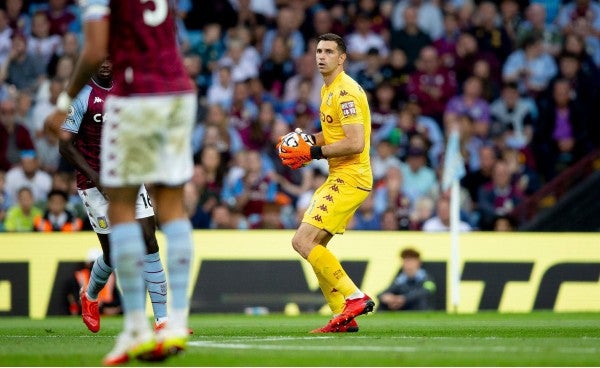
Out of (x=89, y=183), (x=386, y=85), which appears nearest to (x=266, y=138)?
(x=386, y=85)

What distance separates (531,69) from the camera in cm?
2183

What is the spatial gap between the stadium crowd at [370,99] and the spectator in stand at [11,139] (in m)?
0.02

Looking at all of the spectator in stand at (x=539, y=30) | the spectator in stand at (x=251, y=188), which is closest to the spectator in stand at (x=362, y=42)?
the spectator in stand at (x=539, y=30)

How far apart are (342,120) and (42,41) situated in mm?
11487

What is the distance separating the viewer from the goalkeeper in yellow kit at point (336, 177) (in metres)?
11.6

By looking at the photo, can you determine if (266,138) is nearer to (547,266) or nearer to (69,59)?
(69,59)

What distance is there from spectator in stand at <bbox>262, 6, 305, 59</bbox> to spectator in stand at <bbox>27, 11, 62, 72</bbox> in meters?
3.71

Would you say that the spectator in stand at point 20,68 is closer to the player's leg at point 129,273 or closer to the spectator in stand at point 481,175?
the spectator in stand at point 481,175

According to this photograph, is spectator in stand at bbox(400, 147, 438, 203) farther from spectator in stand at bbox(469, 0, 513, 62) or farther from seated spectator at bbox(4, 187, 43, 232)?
seated spectator at bbox(4, 187, 43, 232)

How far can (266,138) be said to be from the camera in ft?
68.4

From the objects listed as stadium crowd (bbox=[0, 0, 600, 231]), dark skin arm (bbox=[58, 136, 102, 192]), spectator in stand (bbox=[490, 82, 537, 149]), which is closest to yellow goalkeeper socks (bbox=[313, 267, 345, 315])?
dark skin arm (bbox=[58, 136, 102, 192])

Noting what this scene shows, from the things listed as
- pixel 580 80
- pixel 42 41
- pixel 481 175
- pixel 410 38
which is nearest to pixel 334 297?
pixel 481 175

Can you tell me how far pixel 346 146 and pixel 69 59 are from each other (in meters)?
10.6

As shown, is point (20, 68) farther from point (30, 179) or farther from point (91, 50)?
point (91, 50)
